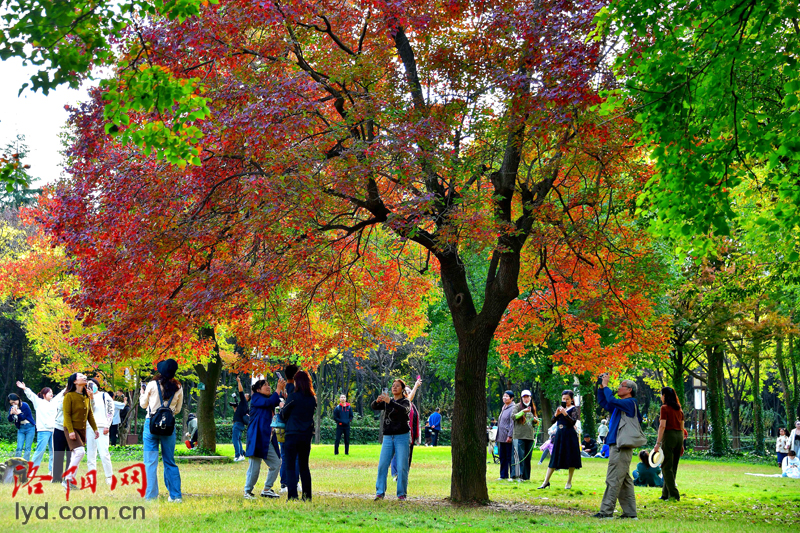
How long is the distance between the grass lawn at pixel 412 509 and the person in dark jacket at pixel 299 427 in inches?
16.7

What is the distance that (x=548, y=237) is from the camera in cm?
1205

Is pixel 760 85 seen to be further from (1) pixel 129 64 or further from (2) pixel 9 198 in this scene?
(2) pixel 9 198

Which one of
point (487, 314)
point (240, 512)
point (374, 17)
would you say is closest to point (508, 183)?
point (487, 314)

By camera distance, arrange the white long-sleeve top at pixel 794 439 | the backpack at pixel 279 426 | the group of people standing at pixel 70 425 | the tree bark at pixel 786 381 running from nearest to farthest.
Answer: the group of people standing at pixel 70 425 < the backpack at pixel 279 426 < the white long-sleeve top at pixel 794 439 < the tree bark at pixel 786 381

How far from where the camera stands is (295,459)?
1099 cm

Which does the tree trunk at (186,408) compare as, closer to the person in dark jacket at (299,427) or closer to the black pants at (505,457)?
the black pants at (505,457)

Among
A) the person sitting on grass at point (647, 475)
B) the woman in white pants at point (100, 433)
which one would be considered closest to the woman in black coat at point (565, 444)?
the person sitting on grass at point (647, 475)

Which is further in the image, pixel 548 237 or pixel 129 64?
pixel 548 237

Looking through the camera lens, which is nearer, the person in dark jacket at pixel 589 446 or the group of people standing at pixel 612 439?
the group of people standing at pixel 612 439

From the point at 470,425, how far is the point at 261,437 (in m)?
3.43

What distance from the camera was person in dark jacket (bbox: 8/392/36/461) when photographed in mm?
15223

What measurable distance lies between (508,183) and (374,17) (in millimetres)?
3541

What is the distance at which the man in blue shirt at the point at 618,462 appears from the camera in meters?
10.4

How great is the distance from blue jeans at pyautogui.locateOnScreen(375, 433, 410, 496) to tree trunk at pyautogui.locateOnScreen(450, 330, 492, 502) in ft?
2.59
